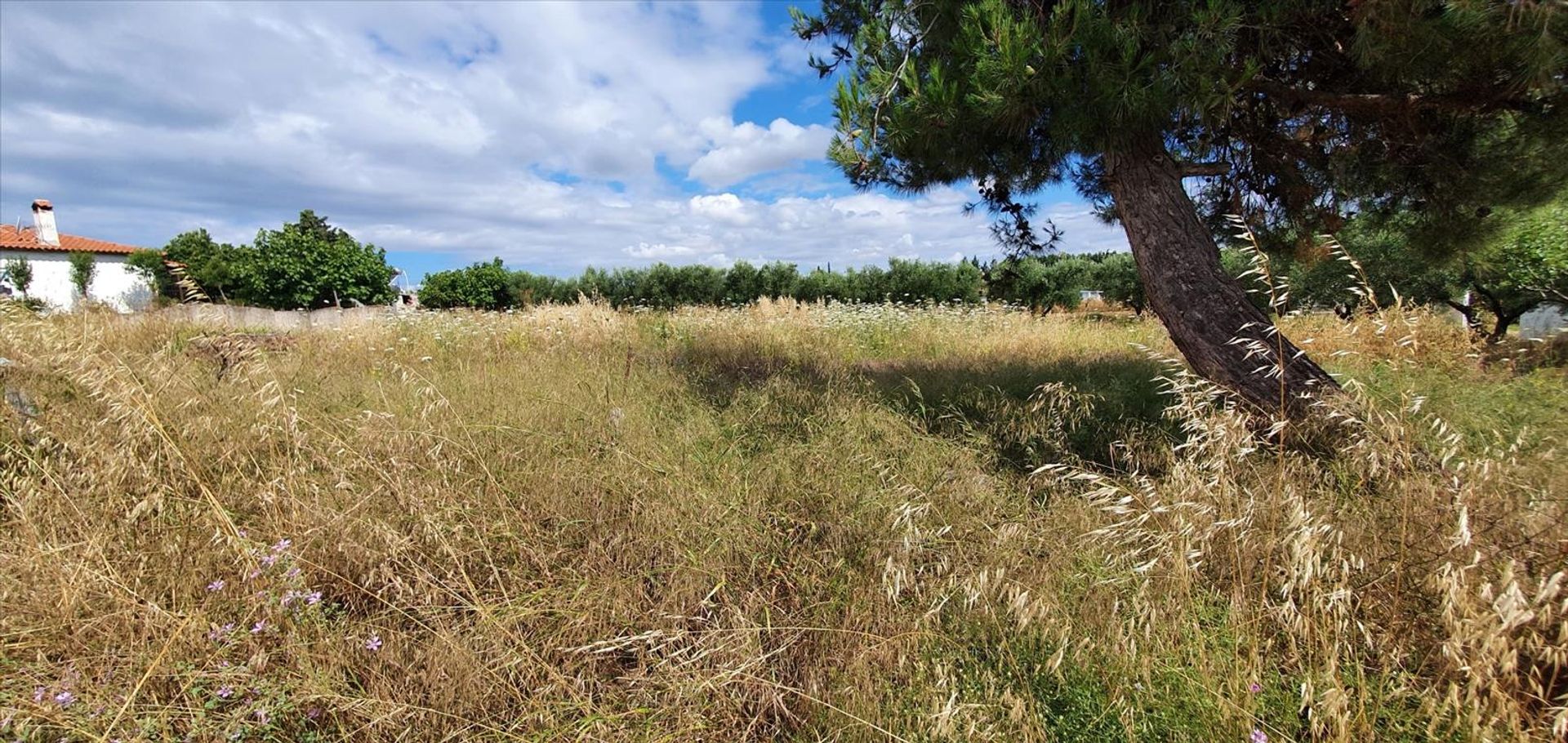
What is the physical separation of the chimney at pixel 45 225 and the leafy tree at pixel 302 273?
18.4 m

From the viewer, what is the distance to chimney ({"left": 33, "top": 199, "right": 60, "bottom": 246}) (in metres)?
24.6

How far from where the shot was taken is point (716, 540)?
203 centimetres

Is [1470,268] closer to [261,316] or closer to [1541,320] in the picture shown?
[1541,320]

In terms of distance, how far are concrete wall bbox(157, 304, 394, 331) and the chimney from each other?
82.5 ft

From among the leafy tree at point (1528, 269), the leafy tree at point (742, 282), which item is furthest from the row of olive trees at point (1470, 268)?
the leafy tree at point (742, 282)

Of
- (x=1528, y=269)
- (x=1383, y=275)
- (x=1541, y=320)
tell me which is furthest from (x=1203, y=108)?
→ (x=1541, y=320)

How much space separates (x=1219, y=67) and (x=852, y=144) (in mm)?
1637

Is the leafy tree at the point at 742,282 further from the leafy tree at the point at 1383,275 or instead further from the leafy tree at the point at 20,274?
the leafy tree at the point at 20,274

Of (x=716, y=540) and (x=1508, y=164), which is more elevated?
(x=1508, y=164)

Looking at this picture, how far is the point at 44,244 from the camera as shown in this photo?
25656 millimetres

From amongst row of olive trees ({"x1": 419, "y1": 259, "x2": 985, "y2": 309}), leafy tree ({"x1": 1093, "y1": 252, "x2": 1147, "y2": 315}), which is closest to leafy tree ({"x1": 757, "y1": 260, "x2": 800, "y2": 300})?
row of olive trees ({"x1": 419, "y1": 259, "x2": 985, "y2": 309})

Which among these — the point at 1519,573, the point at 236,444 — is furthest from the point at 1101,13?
the point at 236,444

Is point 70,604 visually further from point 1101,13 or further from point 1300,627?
point 1101,13

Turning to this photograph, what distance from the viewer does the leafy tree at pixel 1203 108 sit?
8.47 ft
